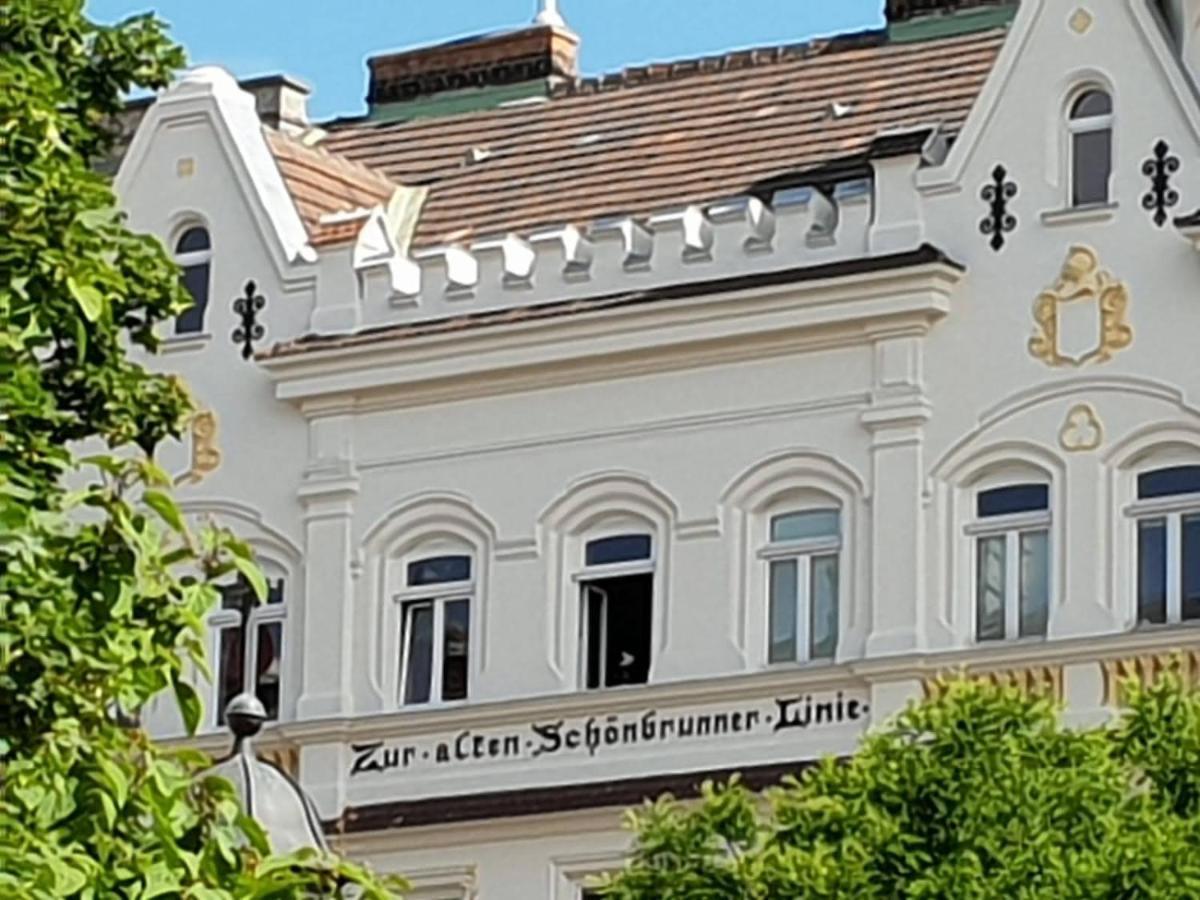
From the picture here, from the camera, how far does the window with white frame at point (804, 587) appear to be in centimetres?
4147

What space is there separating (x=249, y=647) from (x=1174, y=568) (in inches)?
331

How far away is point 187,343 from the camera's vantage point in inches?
1780

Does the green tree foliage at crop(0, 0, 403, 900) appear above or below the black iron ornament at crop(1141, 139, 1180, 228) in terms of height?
below

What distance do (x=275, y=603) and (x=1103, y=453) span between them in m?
7.61

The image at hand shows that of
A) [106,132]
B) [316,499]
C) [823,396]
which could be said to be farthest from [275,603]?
[106,132]

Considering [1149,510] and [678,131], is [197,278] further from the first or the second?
[1149,510]

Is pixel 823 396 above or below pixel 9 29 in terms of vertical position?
above

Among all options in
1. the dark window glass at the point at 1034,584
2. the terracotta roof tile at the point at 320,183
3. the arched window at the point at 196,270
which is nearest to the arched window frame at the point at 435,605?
the arched window at the point at 196,270

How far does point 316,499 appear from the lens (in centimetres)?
4406

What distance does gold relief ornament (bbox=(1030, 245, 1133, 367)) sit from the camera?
40594mm

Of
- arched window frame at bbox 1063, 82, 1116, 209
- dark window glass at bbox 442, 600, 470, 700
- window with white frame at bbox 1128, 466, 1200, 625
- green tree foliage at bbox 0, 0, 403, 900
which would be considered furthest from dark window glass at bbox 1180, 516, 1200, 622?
green tree foliage at bbox 0, 0, 403, 900

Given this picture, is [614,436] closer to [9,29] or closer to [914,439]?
[914,439]

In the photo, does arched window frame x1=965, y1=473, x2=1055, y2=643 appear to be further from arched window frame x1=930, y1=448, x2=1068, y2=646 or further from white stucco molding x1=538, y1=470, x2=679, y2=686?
white stucco molding x1=538, y1=470, x2=679, y2=686

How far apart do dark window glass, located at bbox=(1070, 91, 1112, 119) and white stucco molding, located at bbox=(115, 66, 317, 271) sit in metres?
7.07
